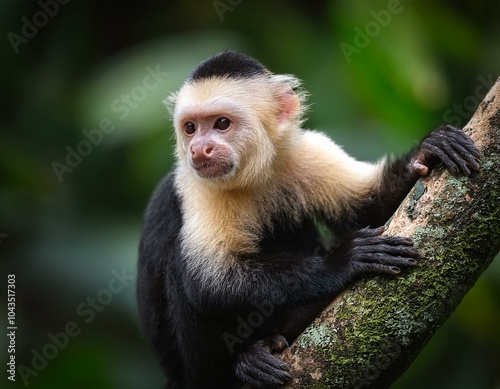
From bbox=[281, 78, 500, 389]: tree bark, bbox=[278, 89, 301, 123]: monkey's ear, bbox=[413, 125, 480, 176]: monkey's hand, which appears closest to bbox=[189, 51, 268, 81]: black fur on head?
bbox=[278, 89, 301, 123]: monkey's ear

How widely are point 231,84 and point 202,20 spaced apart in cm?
353

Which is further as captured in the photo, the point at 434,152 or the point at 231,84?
the point at 231,84

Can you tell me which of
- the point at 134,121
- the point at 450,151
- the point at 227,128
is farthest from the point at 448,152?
the point at 134,121

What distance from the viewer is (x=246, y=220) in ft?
16.0

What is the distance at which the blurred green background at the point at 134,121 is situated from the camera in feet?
21.9

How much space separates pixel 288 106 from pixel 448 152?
1.80m

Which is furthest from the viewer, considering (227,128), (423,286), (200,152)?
(227,128)

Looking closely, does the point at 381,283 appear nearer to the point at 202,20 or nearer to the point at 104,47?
the point at 202,20

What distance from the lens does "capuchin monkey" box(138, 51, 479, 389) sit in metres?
4.39

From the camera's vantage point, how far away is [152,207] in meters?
5.71

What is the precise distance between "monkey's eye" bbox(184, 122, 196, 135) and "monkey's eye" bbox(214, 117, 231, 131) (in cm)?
16

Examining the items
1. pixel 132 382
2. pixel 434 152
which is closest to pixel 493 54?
pixel 434 152

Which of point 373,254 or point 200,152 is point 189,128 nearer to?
point 200,152

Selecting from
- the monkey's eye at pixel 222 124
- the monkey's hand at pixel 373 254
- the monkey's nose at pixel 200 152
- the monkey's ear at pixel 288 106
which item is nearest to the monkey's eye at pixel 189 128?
the monkey's eye at pixel 222 124
